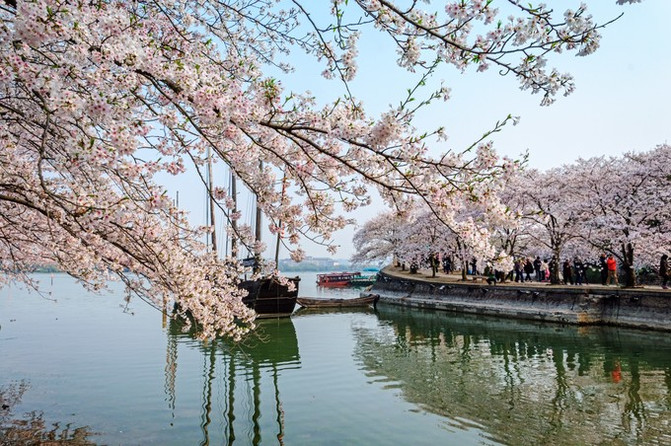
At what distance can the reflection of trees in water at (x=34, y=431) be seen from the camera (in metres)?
7.83

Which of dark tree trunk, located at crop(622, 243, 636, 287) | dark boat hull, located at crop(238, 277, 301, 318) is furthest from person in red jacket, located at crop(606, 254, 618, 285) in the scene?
dark boat hull, located at crop(238, 277, 301, 318)

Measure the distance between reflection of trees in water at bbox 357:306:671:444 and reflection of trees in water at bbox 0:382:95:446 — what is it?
680 cm

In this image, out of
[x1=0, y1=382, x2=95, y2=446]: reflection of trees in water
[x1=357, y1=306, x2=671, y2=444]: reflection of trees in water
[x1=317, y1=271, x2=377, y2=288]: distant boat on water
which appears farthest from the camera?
[x1=317, y1=271, x2=377, y2=288]: distant boat on water

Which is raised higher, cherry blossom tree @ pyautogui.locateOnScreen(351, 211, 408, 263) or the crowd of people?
cherry blossom tree @ pyautogui.locateOnScreen(351, 211, 408, 263)

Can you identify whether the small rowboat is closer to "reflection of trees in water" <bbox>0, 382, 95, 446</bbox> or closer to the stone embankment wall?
the stone embankment wall

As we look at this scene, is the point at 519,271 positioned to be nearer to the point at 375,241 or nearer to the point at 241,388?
the point at 241,388

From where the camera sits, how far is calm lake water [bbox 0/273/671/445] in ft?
28.0

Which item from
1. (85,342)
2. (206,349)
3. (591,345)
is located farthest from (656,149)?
(85,342)

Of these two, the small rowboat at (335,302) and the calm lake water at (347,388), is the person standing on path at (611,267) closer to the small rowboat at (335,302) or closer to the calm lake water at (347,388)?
the calm lake water at (347,388)

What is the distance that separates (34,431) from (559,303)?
21.8m

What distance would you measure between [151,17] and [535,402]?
10340mm

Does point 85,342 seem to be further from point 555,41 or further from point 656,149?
point 656,149

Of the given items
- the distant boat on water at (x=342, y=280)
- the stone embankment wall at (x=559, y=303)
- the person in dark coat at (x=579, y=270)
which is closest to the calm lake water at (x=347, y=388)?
the stone embankment wall at (x=559, y=303)

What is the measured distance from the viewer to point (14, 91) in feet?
17.9
